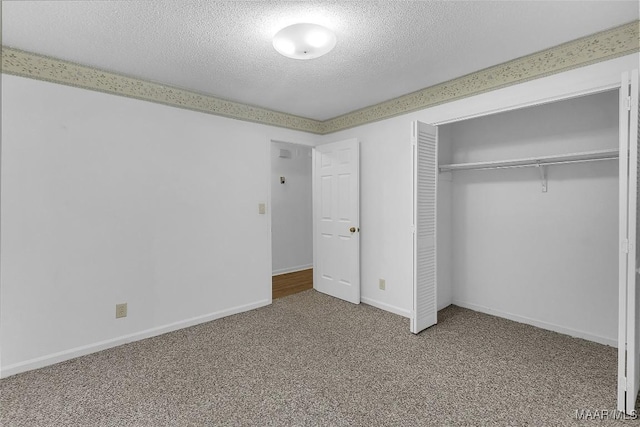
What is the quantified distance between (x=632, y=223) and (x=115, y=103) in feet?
12.5

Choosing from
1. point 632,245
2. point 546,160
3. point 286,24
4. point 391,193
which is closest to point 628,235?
point 632,245

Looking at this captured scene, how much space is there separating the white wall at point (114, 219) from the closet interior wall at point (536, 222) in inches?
94.7

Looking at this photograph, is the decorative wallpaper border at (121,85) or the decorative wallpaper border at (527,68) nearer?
the decorative wallpaper border at (527,68)

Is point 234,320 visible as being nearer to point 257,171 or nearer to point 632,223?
point 257,171

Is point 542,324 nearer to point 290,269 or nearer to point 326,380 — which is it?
point 326,380

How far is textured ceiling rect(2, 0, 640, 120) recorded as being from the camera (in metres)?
1.86

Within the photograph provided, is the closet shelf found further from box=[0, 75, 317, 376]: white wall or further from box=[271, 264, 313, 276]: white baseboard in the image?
box=[271, 264, 313, 276]: white baseboard

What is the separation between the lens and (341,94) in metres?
3.32

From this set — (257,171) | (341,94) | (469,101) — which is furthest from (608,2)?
(257,171)

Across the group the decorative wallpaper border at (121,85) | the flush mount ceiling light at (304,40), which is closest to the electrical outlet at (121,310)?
the decorative wallpaper border at (121,85)

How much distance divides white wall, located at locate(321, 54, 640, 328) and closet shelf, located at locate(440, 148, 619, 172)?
552 mm

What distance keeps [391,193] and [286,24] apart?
214 centimetres

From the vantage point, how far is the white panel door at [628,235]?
1775mm

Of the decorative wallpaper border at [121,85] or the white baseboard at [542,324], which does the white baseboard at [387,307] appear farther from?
the decorative wallpaper border at [121,85]
